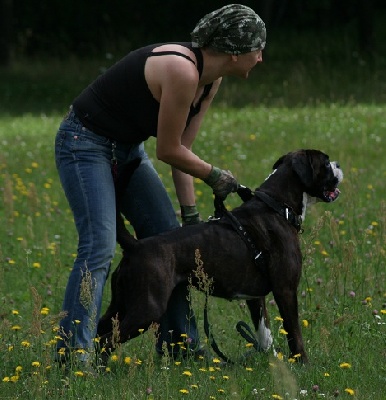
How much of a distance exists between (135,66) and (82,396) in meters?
1.68

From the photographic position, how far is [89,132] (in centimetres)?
584

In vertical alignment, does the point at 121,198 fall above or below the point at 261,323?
above

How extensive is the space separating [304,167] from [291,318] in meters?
0.85

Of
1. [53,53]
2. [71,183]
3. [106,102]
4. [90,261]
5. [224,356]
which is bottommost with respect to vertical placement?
[224,356]

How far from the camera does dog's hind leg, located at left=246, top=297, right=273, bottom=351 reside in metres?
6.26

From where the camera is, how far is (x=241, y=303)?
24.1 ft

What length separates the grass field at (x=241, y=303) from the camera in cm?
533

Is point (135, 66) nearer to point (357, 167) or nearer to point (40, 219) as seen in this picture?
point (40, 219)

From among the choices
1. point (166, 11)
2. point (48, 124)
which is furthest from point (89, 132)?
point (166, 11)

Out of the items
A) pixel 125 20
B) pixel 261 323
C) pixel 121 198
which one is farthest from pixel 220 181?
pixel 125 20

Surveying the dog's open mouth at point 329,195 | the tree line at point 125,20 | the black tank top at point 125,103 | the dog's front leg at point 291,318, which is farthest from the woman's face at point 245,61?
the tree line at point 125,20

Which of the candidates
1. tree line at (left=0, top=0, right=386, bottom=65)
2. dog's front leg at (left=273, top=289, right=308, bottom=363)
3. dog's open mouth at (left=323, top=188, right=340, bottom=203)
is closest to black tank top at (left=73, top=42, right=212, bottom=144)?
dog's open mouth at (left=323, top=188, right=340, bottom=203)

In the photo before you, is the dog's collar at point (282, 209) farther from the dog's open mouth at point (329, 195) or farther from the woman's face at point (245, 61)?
the woman's face at point (245, 61)

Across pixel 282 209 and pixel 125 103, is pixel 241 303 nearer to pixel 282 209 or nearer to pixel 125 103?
pixel 282 209
